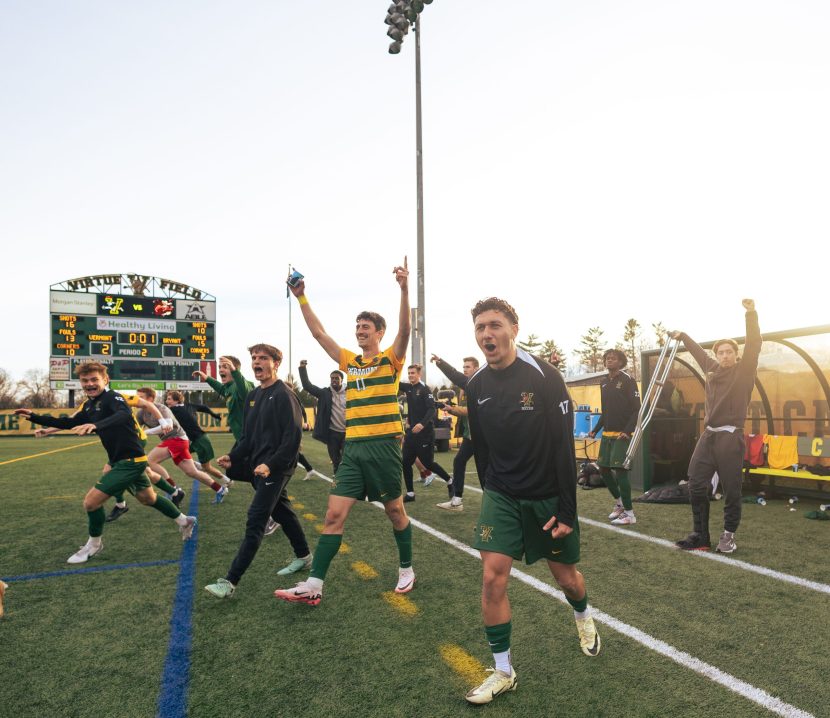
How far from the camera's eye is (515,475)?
9.50 ft

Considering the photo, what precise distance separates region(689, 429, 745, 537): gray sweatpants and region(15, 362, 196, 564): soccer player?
18.4 ft

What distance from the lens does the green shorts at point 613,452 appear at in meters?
6.93

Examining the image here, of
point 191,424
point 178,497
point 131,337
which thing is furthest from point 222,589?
point 131,337

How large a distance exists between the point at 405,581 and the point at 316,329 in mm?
2160

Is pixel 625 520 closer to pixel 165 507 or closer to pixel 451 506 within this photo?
pixel 451 506

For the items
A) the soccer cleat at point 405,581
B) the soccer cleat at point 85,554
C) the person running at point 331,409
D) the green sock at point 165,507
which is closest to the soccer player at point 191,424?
the person running at point 331,409

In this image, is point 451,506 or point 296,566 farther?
point 451,506

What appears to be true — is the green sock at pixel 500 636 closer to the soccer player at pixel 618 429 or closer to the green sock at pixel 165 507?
the green sock at pixel 165 507

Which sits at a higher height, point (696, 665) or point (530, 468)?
point (530, 468)

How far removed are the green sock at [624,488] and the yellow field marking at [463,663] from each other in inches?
165

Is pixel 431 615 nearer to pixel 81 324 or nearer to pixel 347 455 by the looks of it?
pixel 347 455

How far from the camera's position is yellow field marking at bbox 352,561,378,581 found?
4.79m

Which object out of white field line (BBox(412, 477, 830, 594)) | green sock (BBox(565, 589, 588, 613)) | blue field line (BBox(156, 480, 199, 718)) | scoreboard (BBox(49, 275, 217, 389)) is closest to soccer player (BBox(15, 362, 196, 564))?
blue field line (BBox(156, 480, 199, 718))

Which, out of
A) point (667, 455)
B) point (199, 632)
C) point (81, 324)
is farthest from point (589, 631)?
point (81, 324)
